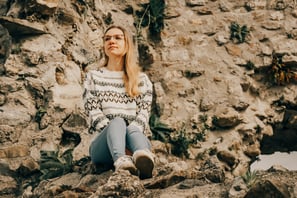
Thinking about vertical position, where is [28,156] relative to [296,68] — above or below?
below

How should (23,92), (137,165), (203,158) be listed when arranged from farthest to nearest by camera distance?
(203,158) < (23,92) < (137,165)

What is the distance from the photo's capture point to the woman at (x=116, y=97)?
371cm

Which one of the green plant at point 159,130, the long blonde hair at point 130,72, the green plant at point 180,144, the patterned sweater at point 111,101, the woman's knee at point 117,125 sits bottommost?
the green plant at point 180,144

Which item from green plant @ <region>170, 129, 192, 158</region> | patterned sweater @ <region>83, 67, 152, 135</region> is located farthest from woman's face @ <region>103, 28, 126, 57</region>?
green plant @ <region>170, 129, 192, 158</region>

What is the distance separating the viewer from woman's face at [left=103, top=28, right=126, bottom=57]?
4020 millimetres

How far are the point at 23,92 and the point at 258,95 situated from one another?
329 cm

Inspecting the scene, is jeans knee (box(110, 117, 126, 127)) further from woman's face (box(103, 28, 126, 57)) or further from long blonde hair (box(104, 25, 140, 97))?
woman's face (box(103, 28, 126, 57))

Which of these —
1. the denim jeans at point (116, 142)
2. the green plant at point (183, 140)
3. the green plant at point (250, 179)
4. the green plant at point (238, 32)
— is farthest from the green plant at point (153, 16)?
the green plant at point (250, 179)

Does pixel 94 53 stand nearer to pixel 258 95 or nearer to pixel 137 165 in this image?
pixel 258 95

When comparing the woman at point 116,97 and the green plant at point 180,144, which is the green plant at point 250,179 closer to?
the woman at point 116,97

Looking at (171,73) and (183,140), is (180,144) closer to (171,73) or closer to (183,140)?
(183,140)

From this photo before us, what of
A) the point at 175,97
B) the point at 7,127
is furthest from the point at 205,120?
the point at 7,127

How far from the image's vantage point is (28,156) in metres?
4.87

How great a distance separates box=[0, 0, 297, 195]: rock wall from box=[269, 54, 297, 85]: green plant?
16 mm
